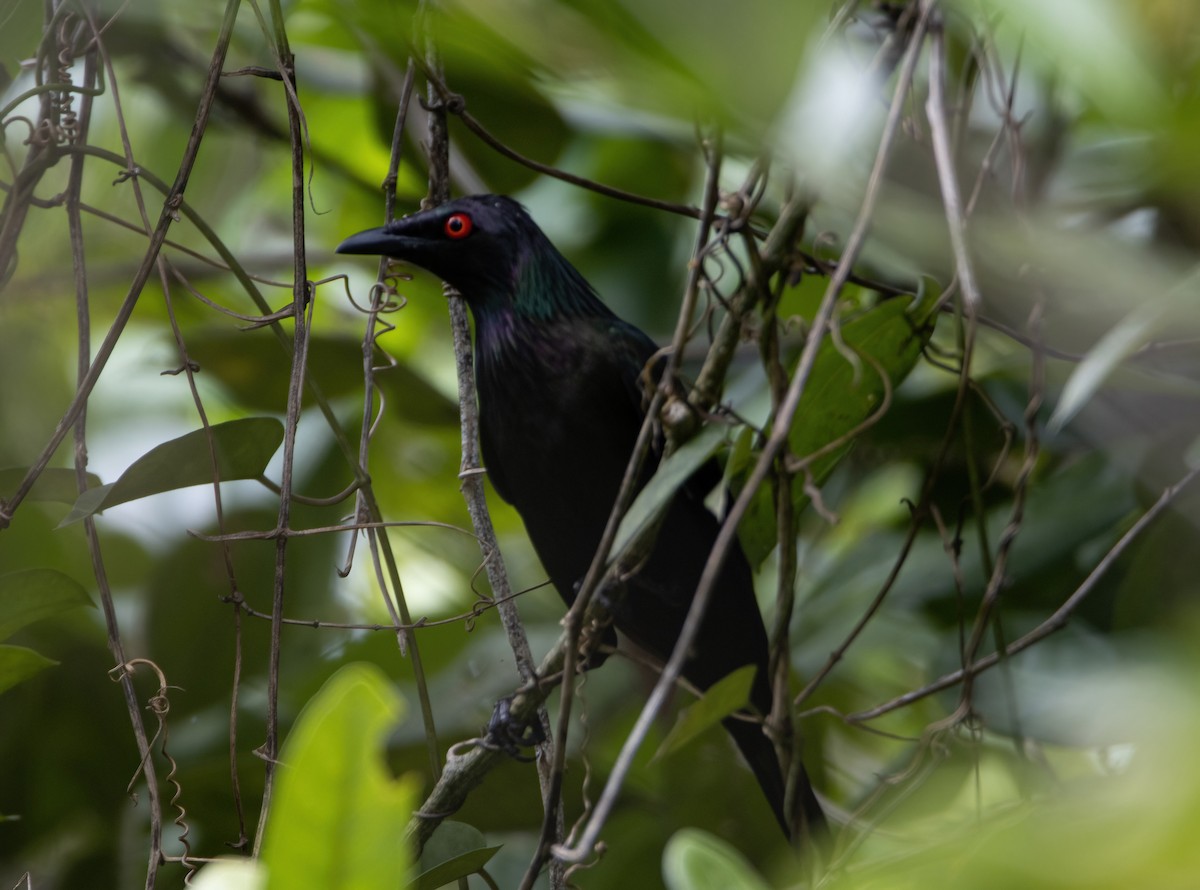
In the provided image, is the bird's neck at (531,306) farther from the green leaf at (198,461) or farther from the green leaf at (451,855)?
the green leaf at (451,855)

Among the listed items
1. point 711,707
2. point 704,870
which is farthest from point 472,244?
point 704,870

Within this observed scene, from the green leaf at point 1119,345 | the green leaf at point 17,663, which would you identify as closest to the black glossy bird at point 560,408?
the green leaf at point 17,663

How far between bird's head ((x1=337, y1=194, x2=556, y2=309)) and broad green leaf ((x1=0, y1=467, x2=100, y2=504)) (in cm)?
84

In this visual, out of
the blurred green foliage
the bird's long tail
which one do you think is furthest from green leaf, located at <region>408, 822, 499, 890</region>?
the bird's long tail

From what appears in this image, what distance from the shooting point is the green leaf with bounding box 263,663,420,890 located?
863 mm

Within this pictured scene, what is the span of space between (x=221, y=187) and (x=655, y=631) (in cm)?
234

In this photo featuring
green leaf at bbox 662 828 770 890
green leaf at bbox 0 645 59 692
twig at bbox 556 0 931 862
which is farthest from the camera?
green leaf at bbox 0 645 59 692

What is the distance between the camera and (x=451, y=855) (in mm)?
1859

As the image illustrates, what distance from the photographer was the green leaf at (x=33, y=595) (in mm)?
1997

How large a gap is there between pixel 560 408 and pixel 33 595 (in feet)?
3.88

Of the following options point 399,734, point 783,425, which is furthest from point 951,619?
point 783,425

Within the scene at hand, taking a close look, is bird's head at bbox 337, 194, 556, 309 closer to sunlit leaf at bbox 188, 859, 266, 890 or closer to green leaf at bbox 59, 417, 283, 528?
green leaf at bbox 59, 417, 283, 528

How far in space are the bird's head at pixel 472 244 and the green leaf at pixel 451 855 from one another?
1.34 m

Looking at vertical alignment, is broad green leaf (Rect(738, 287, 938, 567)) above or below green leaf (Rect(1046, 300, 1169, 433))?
above
